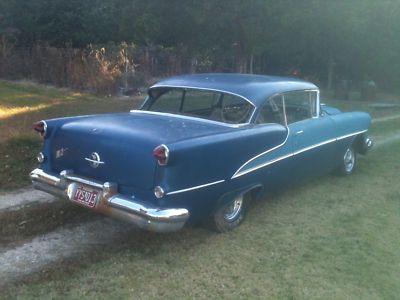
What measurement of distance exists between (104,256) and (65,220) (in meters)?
0.97

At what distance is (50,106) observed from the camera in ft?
36.2

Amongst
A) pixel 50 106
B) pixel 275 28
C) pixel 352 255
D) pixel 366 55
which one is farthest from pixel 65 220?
pixel 366 55

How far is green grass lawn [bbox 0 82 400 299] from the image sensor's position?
383 cm

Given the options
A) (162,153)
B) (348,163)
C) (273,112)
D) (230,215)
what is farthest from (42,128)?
(348,163)

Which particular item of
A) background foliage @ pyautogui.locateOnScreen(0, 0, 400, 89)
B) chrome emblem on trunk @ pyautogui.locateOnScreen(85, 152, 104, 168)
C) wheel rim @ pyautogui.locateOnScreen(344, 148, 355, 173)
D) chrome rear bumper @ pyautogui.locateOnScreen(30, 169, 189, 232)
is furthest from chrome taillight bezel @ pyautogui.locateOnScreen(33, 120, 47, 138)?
background foliage @ pyautogui.locateOnScreen(0, 0, 400, 89)

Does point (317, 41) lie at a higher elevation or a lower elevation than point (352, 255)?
higher

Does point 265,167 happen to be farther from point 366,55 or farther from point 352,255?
point 366,55

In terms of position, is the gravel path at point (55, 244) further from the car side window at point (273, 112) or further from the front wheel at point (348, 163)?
the front wheel at point (348, 163)

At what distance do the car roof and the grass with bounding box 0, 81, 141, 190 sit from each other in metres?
2.09

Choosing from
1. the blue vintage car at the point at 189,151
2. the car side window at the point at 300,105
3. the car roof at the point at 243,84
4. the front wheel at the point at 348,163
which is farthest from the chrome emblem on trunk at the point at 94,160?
the front wheel at the point at 348,163

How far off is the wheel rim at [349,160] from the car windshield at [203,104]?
253 cm

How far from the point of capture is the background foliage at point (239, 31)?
512 inches

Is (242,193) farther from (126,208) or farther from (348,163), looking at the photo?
(348,163)

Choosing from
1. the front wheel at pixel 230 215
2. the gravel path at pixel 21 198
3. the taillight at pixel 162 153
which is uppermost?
the taillight at pixel 162 153
